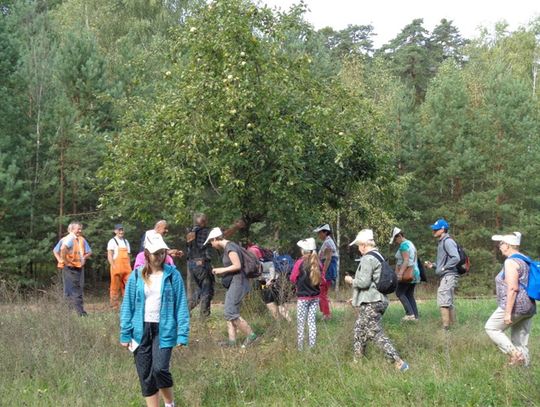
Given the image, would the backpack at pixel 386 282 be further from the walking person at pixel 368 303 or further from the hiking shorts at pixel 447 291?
the hiking shorts at pixel 447 291

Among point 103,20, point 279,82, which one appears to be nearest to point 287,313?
point 279,82

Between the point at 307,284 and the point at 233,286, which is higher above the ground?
the point at 307,284

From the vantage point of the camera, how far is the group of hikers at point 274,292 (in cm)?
629

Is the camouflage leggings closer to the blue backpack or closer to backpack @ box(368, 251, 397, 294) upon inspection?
backpack @ box(368, 251, 397, 294)

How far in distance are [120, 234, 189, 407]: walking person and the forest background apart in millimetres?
3222

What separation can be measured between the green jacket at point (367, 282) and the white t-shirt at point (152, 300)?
2.69m

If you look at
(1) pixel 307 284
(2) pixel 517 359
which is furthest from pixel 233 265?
(2) pixel 517 359

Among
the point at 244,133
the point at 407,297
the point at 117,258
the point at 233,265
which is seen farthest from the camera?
the point at 117,258

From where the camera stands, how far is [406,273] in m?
11.8

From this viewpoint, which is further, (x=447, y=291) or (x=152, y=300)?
(x=447, y=291)

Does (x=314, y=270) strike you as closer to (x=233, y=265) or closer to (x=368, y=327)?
(x=233, y=265)

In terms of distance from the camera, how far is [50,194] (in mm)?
21766

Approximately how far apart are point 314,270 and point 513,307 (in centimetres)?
263

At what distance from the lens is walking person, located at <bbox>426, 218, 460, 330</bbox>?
10.6m
